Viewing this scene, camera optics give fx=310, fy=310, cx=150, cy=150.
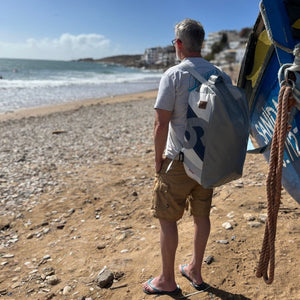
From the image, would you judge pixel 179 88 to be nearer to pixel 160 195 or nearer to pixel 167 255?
pixel 160 195

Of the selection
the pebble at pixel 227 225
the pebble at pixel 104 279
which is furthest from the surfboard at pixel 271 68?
the pebble at pixel 104 279

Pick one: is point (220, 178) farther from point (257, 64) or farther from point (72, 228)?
point (72, 228)

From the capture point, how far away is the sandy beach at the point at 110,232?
296 centimetres

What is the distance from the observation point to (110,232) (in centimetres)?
412

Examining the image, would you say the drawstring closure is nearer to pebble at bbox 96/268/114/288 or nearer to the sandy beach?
the sandy beach

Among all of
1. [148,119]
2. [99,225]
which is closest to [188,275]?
[99,225]

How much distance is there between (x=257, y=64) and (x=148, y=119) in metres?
9.60

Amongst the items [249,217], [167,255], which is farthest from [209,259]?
[249,217]

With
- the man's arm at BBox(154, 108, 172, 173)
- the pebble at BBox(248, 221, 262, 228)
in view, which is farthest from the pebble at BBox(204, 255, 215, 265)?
the man's arm at BBox(154, 108, 172, 173)

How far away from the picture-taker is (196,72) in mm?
2236

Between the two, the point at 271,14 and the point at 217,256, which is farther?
the point at 217,256

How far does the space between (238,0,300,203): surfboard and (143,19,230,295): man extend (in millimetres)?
534

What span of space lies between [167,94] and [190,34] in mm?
465

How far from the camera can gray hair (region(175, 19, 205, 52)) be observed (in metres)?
2.23
